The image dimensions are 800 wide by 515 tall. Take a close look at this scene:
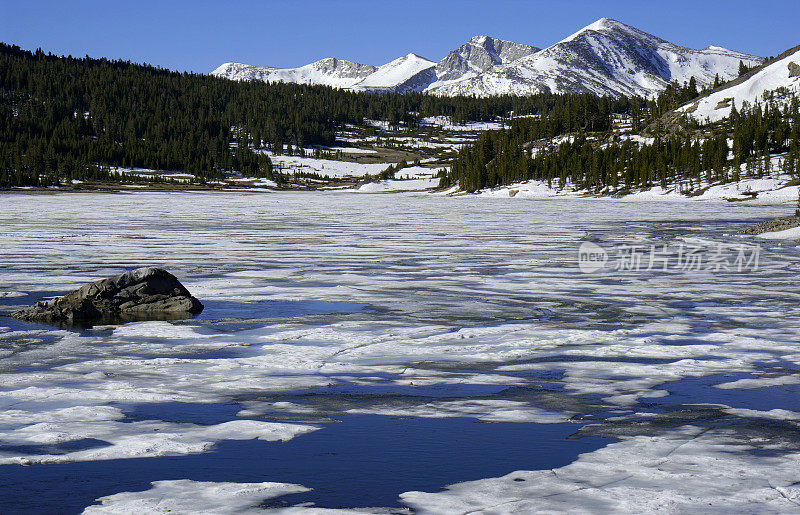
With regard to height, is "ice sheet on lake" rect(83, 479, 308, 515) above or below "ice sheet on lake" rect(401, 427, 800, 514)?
below

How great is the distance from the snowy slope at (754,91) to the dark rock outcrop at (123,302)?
16135 cm

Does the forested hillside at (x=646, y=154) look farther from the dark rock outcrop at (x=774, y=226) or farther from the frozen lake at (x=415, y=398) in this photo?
the frozen lake at (x=415, y=398)

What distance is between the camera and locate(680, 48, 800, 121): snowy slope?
6373 inches

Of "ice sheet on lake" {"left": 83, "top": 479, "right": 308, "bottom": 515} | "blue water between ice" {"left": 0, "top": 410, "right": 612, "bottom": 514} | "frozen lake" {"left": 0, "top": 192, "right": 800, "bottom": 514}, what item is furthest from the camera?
"frozen lake" {"left": 0, "top": 192, "right": 800, "bottom": 514}

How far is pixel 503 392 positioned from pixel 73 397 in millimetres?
4912

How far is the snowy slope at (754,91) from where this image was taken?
531ft

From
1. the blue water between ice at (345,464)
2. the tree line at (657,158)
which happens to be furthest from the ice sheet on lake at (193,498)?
the tree line at (657,158)

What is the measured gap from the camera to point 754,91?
16775cm

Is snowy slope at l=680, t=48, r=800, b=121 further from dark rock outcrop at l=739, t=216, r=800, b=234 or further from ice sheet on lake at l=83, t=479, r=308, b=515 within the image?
ice sheet on lake at l=83, t=479, r=308, b=515

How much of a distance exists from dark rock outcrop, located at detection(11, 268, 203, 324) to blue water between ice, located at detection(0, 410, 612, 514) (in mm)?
6635

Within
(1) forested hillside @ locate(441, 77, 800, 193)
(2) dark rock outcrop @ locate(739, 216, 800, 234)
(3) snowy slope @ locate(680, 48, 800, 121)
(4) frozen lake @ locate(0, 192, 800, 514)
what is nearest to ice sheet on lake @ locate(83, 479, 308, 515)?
(4) frozen lake @ locate(0, 192, 800, 514)

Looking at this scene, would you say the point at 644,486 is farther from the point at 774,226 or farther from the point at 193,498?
the point at 774,226

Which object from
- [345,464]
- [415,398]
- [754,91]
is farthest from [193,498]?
[754,91]

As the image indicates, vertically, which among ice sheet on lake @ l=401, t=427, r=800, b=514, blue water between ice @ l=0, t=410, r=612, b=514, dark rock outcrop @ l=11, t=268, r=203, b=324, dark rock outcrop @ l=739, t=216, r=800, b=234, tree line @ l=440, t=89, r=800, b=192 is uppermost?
tree line @ l=440, t=89, r=800, b=192
